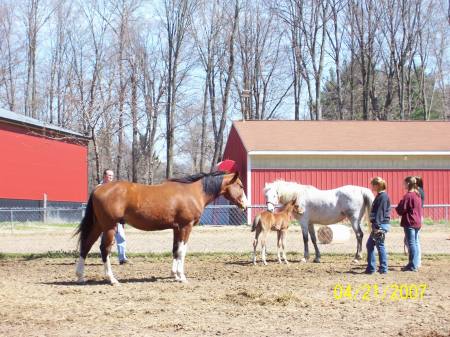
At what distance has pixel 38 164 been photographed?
35250mm

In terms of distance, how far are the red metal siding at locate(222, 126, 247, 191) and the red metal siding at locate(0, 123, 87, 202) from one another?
9.13m

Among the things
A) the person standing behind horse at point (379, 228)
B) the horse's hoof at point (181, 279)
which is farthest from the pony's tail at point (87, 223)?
the person standing behind horse at point (379, 228)

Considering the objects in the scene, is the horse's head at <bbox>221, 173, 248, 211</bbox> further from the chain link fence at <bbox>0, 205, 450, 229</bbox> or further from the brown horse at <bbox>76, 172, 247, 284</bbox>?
the chain link fence at <bbox>0, 205, 450, 229</bbox>

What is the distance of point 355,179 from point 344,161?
0.92 m

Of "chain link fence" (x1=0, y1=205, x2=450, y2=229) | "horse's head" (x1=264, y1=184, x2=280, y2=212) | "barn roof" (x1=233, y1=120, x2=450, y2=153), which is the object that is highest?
"barn roof" (x1=233, y1=120, x2=450, y2=153)

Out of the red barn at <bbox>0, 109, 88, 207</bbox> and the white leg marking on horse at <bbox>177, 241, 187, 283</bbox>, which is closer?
the white leg marking on horse at <bbox>177, 241, 187, 283</bbox>

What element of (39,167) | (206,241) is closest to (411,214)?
(206,241)

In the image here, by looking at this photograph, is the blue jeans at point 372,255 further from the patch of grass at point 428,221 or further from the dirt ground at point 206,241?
the patch of grass at point 428,221

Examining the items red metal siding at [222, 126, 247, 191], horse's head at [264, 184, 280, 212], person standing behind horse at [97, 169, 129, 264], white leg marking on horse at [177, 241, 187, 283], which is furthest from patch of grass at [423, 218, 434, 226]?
white leg marking on horse at [177, 241, 187, 283]

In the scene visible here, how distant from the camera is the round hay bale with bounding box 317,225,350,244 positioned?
18109mm

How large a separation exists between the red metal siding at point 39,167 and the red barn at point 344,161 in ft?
38.0

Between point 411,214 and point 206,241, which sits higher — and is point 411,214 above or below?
above

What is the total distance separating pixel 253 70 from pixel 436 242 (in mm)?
31145

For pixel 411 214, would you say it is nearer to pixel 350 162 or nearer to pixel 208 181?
pixel 208 181
